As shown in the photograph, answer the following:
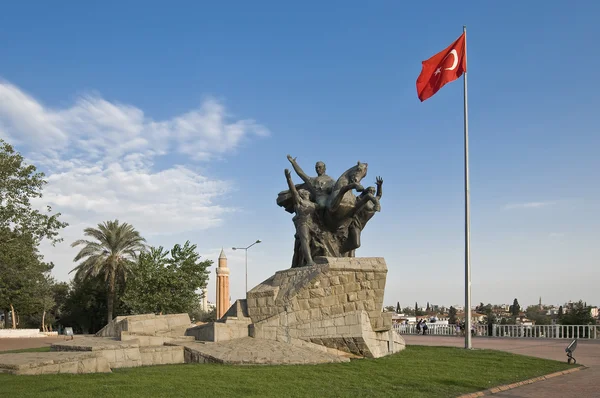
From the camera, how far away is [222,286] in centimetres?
5653

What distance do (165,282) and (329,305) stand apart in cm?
1945

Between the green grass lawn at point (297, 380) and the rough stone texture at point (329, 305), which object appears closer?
the green grass lawn at point (297, 380)

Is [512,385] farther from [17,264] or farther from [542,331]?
[17,264]

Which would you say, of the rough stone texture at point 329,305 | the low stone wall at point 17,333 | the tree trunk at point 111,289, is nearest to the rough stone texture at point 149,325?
the rough stone texture at point 329,305

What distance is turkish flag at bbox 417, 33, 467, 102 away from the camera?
63.6ft

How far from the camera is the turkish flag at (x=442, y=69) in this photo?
19.4m

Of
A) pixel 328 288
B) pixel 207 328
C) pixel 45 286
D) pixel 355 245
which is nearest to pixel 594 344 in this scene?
pixel 355 245

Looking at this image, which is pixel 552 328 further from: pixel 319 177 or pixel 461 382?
pixel 461 382

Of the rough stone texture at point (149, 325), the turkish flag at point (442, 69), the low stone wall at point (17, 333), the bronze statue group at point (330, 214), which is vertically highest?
the turkish flag at point (442, 69)

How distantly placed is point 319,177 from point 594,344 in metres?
11.9

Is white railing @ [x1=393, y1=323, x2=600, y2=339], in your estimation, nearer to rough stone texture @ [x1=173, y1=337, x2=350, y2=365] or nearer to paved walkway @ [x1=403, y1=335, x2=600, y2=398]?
paved walkway @ [x1=403, y1=335, x2=600, y2=398]

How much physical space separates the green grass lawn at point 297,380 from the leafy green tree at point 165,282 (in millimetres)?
21564

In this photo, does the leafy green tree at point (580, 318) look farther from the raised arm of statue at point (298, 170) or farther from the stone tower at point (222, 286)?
the stone tower at point (222, 286)

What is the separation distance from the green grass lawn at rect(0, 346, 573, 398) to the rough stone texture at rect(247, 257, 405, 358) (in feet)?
4.86
